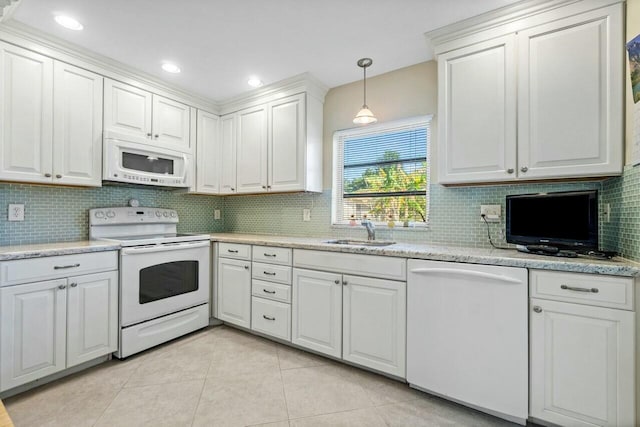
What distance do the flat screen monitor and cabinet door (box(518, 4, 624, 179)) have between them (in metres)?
0.14

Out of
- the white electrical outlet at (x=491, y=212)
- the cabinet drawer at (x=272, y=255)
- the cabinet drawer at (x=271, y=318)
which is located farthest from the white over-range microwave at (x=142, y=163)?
the white electrical outlet at (x=491, y=212)

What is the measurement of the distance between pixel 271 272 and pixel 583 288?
2.03 metres

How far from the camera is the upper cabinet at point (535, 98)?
1629mm

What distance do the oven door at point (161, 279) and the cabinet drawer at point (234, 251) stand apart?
6.1 inches

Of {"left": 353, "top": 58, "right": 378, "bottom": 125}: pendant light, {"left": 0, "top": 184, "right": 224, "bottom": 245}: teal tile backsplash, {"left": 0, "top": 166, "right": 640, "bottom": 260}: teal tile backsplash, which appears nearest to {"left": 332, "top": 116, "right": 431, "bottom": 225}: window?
{"left": 0, "top": 166, "right": 640, "bottom": 260}: teal tile backsplash

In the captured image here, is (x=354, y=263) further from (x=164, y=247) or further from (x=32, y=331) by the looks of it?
(x=32, y=331)

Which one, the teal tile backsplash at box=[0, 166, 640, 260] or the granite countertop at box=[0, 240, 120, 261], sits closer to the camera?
the teal tile backsplash at box=[0, 166, 640, 260]

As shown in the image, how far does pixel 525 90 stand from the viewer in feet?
5.97

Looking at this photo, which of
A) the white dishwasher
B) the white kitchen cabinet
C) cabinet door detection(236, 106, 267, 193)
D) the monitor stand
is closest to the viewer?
the white dishwasher

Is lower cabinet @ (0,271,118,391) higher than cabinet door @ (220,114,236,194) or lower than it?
lower

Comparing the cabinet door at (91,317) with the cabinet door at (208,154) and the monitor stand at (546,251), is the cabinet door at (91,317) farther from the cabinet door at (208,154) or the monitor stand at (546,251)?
the monitor stand at (546,251)

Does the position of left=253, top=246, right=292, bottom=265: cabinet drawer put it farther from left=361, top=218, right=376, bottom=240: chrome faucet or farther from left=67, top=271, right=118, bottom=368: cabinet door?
left=67, top=271, right=118, bottom=368: cabinet door

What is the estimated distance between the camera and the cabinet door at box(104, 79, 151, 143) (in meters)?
2.46

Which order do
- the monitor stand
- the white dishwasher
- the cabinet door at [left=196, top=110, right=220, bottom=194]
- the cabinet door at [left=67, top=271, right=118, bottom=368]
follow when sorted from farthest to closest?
the cabinet door at [left=196, top=110, right=220, bottom=194] → the cabinet door at [left=67, top=271, right=118, bottom=368] → the monitor stand → the white dishwasher
